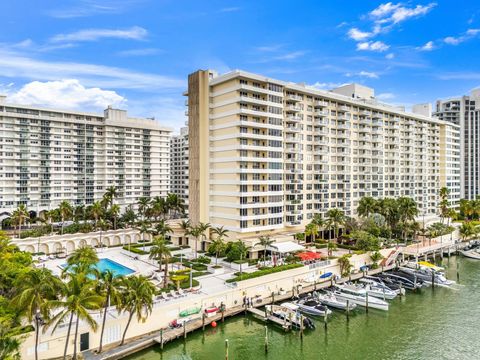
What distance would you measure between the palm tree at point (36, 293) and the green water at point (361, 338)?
34.6ft

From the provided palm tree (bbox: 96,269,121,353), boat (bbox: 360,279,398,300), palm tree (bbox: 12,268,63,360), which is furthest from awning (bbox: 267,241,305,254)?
palm tree (bbox: 12,268,63,360)

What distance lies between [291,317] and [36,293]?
27.8m

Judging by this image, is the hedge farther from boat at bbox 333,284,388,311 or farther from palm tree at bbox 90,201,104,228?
palm tree at bbox 90,201,104,228

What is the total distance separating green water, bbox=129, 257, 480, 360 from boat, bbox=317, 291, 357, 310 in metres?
1.15

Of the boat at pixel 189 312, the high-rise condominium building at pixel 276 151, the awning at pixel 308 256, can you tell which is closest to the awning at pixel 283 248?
the awning at pixel 308 256

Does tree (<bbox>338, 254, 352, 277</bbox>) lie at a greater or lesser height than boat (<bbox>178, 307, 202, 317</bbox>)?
greater

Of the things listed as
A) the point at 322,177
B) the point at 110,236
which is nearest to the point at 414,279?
the point at 322,177

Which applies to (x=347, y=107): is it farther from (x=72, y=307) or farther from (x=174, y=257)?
(x=72, y=307)

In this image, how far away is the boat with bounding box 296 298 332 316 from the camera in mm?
47062

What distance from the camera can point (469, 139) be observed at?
Answer: 153 metres

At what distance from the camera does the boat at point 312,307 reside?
47062 millimetres

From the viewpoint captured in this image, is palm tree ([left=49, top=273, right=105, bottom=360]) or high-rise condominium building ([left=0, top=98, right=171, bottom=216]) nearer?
palm tree ([left=49, top=273, right=105, bottom=360])

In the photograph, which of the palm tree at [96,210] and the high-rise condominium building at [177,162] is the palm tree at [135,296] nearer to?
the palm tree at [96,210]

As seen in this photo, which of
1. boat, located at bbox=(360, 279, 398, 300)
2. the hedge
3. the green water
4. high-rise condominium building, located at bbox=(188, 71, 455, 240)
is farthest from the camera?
high-rise condominium building, located at bbox=(188, 71, 455, 240)
